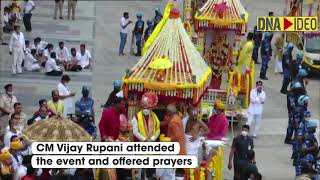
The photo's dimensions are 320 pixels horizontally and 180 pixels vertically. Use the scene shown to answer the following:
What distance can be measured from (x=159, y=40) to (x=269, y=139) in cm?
515

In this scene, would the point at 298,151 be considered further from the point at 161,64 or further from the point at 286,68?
the point at 286,68

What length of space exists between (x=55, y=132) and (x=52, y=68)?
11.8 m

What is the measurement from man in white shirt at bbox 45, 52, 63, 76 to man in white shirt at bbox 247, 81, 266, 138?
274 inches

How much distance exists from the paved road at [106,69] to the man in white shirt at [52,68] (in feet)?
0.83

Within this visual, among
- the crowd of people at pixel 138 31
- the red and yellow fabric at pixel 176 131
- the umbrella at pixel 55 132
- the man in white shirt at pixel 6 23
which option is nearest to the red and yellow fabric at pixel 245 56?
the red and yellow fabric at pixel 176 131

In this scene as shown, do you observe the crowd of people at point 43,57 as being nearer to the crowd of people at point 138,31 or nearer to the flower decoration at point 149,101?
the crowd of people at point 138,31

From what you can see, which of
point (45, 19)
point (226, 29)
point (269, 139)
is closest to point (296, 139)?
point (269, 139)

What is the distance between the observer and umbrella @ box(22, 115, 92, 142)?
511 inches

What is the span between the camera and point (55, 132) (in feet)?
42.9

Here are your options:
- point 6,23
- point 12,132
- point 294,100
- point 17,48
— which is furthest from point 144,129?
point 6,23

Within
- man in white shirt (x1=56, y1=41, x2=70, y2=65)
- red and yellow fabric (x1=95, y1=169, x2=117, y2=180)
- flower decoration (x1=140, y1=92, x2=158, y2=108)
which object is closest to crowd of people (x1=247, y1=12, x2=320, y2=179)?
flower decoration (x1=140, y1=92, x2=158, y2=108)

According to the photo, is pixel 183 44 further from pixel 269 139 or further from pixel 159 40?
pixel 269 139

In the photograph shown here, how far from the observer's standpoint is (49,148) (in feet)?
38.0

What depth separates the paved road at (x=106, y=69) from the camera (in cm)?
1936
